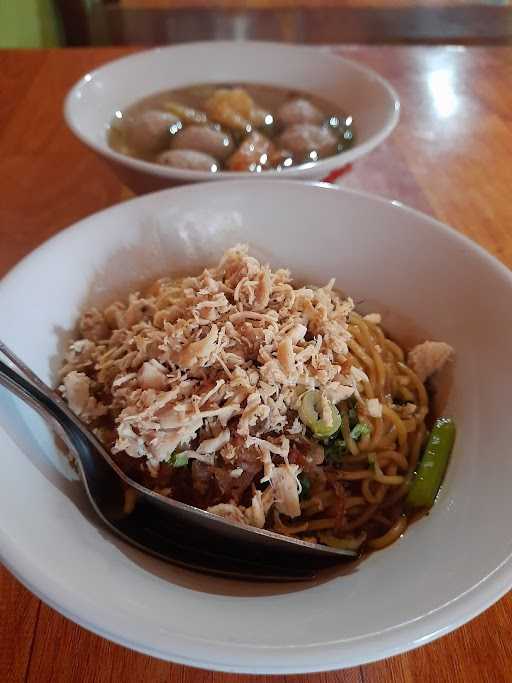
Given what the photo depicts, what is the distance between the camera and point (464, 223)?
1.42m

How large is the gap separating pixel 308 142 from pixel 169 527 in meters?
1.00

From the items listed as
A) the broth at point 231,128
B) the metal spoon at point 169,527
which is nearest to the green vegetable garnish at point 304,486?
the metal spoon at point 169,527

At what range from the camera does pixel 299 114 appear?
1543 mm

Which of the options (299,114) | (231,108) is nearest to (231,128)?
(231,108)

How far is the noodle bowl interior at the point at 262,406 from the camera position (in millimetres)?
812

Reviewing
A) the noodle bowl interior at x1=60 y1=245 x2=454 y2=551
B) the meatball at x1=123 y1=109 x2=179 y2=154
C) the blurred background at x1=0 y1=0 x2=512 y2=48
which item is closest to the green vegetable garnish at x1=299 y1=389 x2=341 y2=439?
the noodle bowl interior at x1=60 y1=245 x2=454 y2=551

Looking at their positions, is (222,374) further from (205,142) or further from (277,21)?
(277,21)

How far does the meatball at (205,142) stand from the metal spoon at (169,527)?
797 millimetres

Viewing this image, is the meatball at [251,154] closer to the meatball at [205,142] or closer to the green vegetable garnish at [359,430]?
the meatball at [205,142]

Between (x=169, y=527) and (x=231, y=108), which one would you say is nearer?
(x=169, y=527)

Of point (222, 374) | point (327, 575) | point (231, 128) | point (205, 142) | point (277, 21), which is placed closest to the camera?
point (327, 575)

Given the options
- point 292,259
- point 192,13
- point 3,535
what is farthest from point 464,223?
point 192,13

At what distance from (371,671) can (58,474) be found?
1.53 ft

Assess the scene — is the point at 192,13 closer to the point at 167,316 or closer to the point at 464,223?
the point at 464,223
